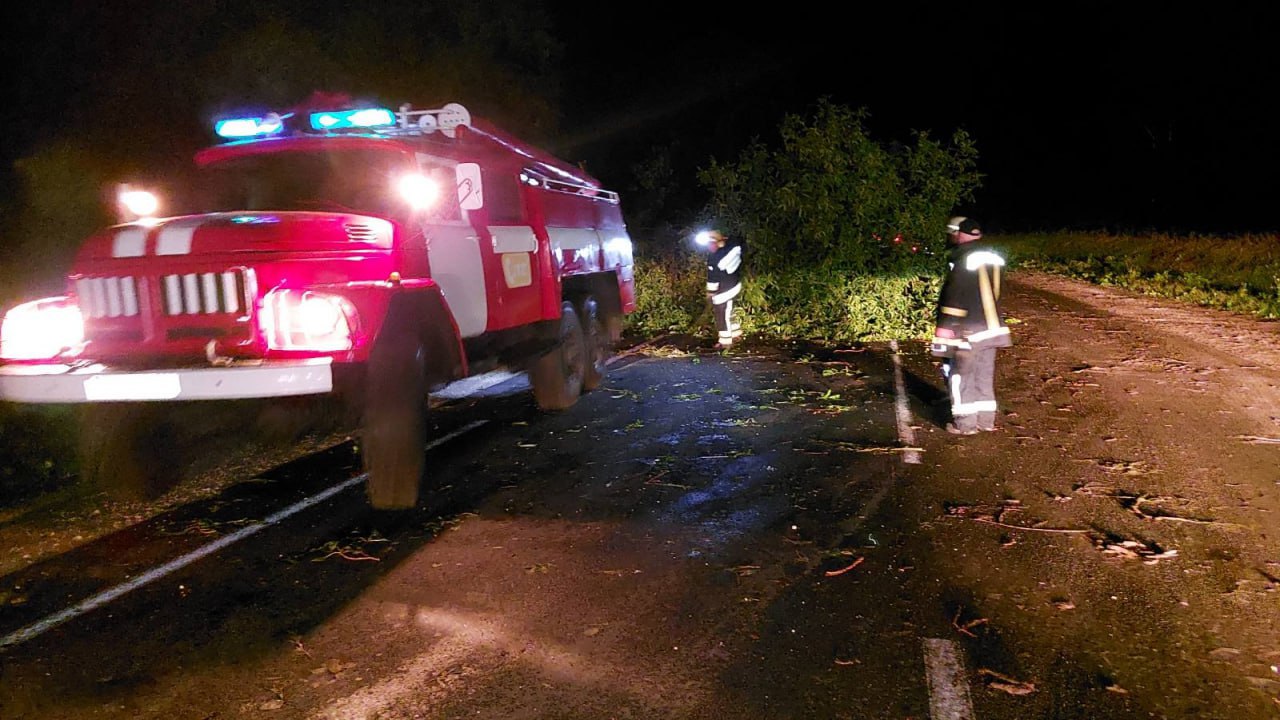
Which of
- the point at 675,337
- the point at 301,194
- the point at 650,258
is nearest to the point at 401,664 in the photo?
the point at 301,194

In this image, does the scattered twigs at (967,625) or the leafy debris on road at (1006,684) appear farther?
the scattered twigs at (967,625)

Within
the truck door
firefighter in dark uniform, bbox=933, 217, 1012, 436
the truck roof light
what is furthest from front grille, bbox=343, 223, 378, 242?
firefighter in dark uniform, bbox=933, 217, 1012, 436

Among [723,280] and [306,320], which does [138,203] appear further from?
[723,280]

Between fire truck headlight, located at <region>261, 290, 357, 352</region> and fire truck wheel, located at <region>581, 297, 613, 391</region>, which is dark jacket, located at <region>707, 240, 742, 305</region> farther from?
fire truck headlight, located at <region>261, 290, 357, 352</region>

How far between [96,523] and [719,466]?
3983 millimetres

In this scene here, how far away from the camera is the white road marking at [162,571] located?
394 cm

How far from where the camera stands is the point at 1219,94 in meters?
36.6

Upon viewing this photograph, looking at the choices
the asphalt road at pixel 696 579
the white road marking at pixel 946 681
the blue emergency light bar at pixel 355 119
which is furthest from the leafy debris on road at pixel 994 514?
the blue emergency light bar at pixel 355 119

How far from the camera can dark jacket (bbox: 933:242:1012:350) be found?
6.66 metres

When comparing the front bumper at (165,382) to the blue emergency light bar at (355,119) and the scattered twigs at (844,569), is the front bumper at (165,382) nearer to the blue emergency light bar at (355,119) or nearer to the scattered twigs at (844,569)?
the blue emergency light bar at (355,119)

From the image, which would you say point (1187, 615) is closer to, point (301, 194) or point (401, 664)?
point (401, 664)

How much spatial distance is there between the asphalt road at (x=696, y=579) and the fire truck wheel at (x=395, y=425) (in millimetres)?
210

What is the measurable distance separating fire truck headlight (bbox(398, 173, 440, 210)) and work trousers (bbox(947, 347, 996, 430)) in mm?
4116

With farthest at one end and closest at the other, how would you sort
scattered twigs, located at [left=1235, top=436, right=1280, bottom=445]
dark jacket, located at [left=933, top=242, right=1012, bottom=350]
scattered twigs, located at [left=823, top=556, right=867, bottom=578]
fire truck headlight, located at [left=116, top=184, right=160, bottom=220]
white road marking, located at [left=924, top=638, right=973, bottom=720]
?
1. dark jacket, located at [left=933, top=242, right=1012, bottom=350]
2. scattered twigs, located at [left=1235, top=436, right=1280, bottom=445]
3. fire truck headlight, located at [left=116, top=184, right=160, bottom=220]
4. scattered twigs, located at [left=823, top=556, right=867, bottom=578]
5. white road marking, located at [left=924, top=638, right=973, bottom=720]
